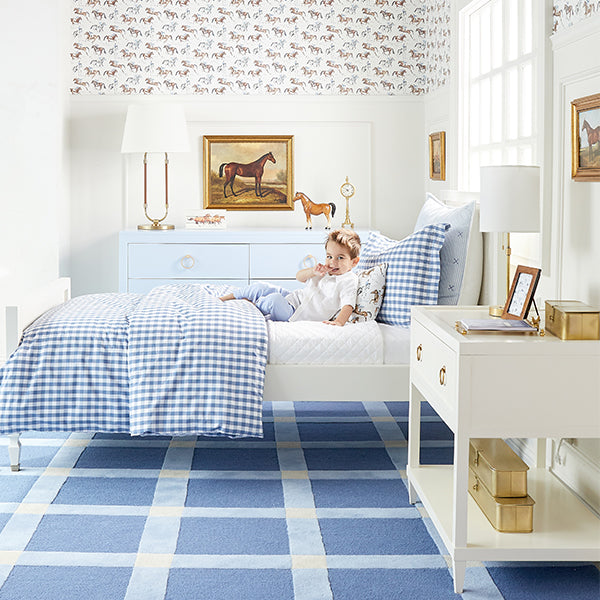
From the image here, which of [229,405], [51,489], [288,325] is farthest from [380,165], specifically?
[51,489]

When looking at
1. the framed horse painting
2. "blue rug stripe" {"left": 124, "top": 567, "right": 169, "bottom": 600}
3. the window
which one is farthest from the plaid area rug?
the framed horse painting

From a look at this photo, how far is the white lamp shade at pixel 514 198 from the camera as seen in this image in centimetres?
263

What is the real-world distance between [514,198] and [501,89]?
4.79ft

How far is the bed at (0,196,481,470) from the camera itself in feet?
10.1

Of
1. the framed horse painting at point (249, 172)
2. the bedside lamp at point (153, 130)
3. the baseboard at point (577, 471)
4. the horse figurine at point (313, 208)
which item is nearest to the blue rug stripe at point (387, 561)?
the baseboard at point (577, 471)

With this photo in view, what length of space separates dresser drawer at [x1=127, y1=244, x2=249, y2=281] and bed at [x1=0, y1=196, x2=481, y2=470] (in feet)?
4.60

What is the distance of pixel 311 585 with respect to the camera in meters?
2.22

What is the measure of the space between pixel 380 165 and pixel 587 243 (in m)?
3.08

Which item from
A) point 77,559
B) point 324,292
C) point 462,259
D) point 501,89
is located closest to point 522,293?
point 462,259

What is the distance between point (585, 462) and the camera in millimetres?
2699

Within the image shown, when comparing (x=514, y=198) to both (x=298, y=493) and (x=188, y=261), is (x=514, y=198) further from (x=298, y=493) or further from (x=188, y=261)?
(x=188, y=261)

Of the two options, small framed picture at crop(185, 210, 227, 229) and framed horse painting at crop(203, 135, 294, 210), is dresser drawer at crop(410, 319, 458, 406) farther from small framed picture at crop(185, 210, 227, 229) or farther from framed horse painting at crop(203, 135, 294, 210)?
framed horse painting at crop(203, 135, 294, 210)

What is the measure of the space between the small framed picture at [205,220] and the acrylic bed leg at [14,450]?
2411 mm

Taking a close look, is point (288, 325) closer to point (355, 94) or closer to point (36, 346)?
point (36, 346)
